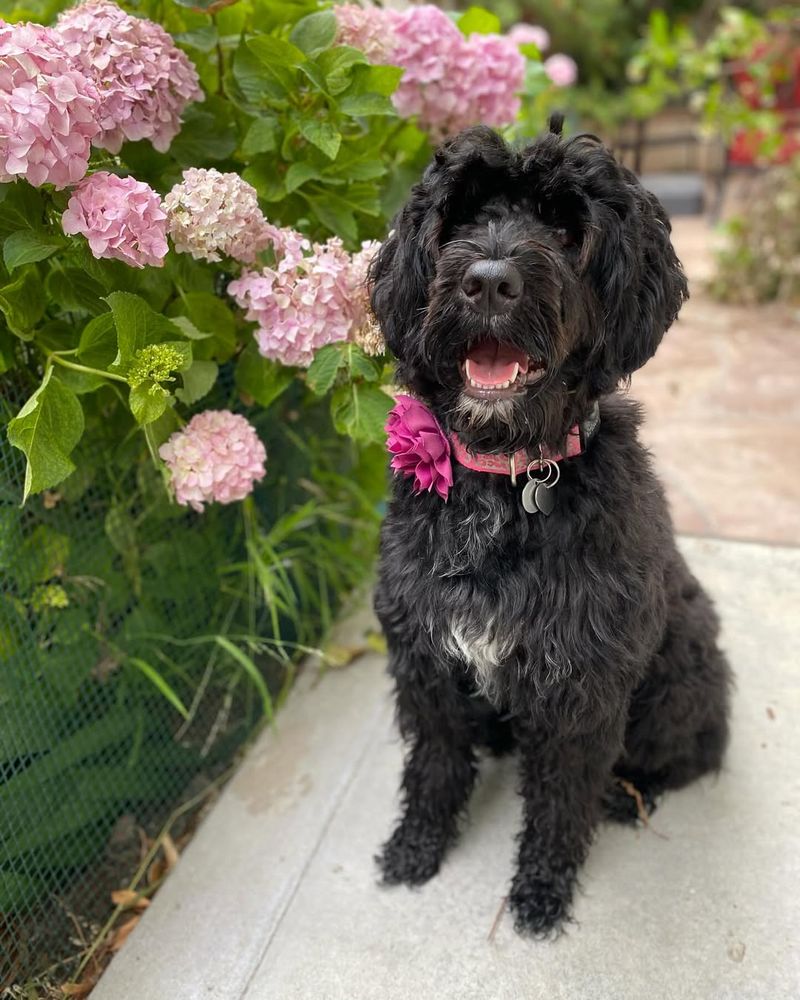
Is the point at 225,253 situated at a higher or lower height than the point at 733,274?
higher

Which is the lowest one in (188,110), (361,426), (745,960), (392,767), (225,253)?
(392,767)

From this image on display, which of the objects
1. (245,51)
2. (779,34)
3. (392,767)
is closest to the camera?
(245,51)

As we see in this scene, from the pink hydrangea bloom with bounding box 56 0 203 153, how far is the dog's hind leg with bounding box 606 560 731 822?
1624 mm

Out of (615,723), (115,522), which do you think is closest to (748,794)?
(615,723)

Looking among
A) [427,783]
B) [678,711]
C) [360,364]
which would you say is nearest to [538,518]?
[360,364]

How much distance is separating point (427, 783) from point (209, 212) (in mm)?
1500

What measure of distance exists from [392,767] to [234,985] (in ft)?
2.54

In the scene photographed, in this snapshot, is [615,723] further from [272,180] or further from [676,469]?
[676,469]

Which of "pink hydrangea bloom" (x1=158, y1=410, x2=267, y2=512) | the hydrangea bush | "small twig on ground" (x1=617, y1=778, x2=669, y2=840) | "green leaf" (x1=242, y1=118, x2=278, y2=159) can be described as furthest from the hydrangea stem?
"small twig on ground" (x1=617, y1=778, x2=669, y2=840)

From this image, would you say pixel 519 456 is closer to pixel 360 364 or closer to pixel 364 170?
pixel 360 364

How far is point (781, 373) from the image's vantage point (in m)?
5.14

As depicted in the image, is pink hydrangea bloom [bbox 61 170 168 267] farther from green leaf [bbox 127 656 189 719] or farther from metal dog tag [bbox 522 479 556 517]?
green leaf [bbox 127 656 189 719]

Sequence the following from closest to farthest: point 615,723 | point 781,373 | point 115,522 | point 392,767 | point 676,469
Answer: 1. point 615,723
2. point 115,522
3. point 392,767
4. point 676,469
5. point 781,373

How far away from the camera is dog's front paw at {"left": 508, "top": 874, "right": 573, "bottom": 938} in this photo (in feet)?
6.60
